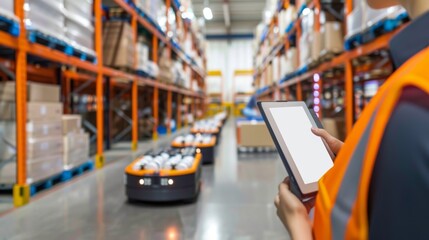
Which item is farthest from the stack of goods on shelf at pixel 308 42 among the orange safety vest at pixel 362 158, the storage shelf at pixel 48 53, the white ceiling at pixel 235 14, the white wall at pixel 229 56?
the white wall at pixel 229 56

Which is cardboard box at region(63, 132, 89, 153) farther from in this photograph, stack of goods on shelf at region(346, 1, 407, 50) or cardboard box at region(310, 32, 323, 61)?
cardboard box at region(310, 32, 323, 61)

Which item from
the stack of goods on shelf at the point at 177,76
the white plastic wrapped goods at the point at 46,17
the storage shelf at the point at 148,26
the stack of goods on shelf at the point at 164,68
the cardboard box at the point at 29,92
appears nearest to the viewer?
the white plastic wrapped goods at the point at 46,17

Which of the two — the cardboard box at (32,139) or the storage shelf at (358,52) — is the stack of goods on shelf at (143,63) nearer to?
the storage shelf at (358,52)

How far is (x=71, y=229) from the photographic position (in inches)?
105

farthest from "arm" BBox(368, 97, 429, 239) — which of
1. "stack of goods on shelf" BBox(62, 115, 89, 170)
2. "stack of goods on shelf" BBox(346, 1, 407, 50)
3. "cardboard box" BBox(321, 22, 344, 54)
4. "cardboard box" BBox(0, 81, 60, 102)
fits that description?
"cardboard box" BBox(321, 22, 344, 54)

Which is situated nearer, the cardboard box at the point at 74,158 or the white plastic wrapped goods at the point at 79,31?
the cardboard box at the point at 74,158

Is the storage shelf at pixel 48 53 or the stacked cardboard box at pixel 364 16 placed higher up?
the stacked cardboard box at pixel 364 16

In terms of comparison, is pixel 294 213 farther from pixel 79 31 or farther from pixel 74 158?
pixel 79 31

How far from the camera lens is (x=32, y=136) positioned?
3.51 m

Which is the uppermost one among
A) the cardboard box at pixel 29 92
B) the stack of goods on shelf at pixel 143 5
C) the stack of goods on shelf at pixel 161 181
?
the stack of goods on shelf at pixel 143 5

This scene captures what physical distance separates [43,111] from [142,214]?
1.60m

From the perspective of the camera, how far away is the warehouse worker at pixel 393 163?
0.42 m

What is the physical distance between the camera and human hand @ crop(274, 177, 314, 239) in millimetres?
756

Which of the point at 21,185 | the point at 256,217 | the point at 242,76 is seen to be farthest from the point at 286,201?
the point at 242,76
